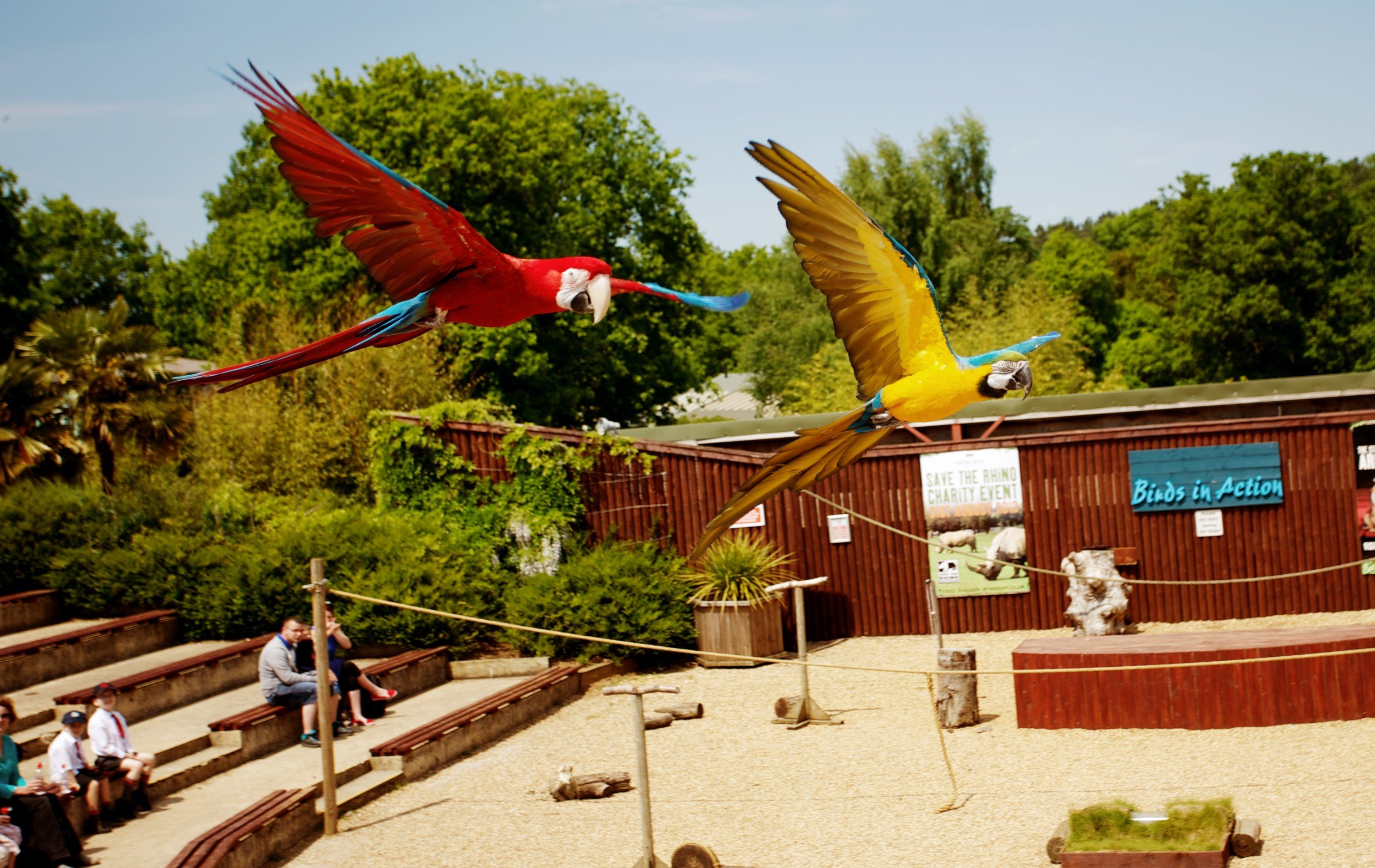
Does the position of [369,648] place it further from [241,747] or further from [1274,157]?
[1274,157]

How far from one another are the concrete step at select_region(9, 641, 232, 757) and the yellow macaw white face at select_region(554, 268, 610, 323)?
8.79 metres

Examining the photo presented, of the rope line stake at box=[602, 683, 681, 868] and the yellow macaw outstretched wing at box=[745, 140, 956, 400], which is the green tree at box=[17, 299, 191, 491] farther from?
the yellow macaw outstretched wing at box=[745, 140, 956, 400]

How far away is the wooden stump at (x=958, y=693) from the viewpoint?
10.6 meters

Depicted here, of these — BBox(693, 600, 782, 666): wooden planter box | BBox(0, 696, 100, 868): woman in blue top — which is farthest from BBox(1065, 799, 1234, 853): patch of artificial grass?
BBox(693, 600, 782, 666): wooden planter box

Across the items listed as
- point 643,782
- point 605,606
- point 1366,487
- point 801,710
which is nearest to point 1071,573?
point 1366,487

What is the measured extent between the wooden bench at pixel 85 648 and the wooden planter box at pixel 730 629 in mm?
6242

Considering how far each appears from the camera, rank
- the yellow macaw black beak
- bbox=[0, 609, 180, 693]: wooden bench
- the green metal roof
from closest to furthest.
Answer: the yellow macaw black beak < bbox=[0, 609, 180, 693]: wooden bench < the green metal roof

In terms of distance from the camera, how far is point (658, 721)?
11.4 metres

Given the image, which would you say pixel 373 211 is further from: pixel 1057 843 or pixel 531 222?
pixel 531 222

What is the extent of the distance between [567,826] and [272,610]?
6311mm

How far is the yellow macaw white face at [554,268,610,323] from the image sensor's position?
265 centimetres

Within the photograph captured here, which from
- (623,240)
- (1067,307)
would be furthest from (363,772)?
(1067,307)

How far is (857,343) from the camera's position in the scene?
10.2 ft

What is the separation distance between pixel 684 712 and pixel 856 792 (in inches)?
115
